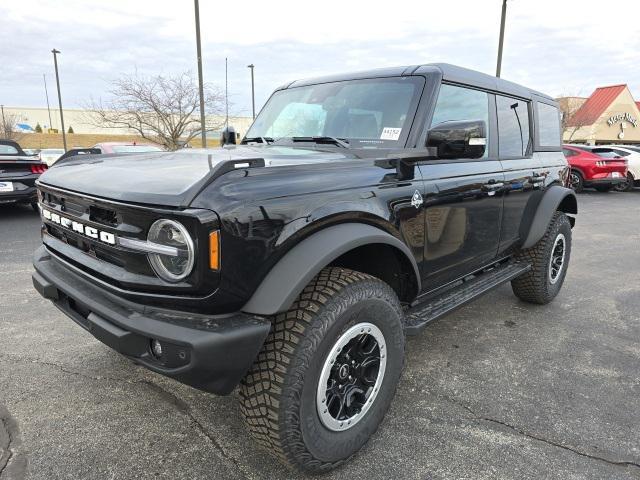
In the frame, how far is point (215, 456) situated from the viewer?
2191 millimetres

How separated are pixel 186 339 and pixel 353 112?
187 centimetres

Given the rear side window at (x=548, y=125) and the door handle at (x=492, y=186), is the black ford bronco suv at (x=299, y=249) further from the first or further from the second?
A: the rear side window at (x=548, y=125)

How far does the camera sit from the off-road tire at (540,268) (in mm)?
4051

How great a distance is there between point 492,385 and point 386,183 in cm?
152

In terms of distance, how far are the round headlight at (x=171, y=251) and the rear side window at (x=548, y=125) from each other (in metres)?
3.60

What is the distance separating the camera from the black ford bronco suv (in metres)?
1.73

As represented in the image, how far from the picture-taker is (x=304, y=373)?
6.13 feet

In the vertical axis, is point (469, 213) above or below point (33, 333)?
above

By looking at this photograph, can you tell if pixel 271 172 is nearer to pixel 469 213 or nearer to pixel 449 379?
pixel 469 213

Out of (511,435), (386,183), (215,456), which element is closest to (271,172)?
(386,183)

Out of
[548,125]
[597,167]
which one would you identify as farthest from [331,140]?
[597,167]

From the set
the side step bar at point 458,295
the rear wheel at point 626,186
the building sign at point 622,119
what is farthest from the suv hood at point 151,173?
the building sign at point 622,119

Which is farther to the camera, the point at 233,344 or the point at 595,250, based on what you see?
the point at 595,250

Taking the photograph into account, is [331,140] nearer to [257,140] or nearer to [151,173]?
[257,140]
